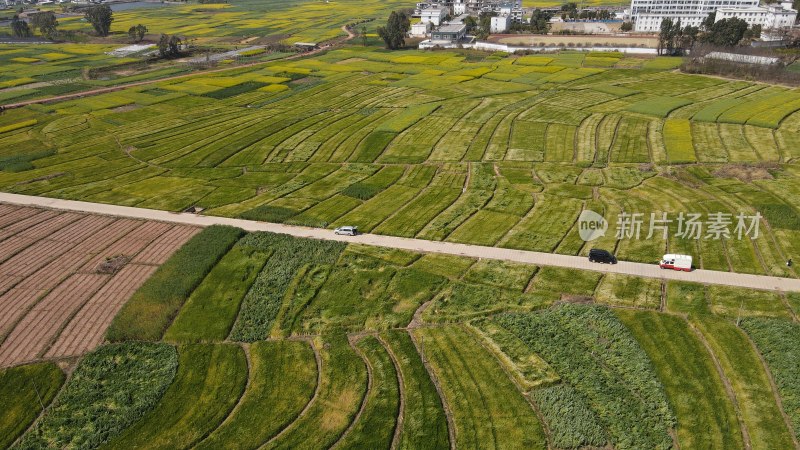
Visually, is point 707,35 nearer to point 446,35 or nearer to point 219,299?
point 446,35

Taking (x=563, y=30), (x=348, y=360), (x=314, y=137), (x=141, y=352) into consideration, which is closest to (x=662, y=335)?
(x=348, y=360)

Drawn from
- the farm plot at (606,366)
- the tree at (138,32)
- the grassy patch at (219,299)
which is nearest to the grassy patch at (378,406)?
the farm plot at (606,366)

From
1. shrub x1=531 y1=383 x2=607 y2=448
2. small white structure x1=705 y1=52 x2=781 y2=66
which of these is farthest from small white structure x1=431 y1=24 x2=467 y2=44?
shrub x1=531 y1=383 x2=607 y2=448

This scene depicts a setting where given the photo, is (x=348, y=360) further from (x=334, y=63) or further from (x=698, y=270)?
(x=334, y=63)

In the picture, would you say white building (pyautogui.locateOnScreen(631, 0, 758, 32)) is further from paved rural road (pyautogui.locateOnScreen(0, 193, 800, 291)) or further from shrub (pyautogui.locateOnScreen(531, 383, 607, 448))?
shrub (pyautogui.locateOnScreen(531, 383, 607, 448))

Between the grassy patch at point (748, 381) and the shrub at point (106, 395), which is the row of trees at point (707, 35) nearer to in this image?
the grassy patch at point (748, 381)

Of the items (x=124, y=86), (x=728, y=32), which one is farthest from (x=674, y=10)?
(x=124, y=86)
